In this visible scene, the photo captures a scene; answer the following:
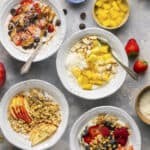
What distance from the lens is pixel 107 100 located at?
264 cm

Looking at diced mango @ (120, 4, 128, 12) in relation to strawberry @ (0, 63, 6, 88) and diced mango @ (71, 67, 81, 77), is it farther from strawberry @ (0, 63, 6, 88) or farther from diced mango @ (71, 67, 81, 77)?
strawberry @ (0, 63, 6, 88)

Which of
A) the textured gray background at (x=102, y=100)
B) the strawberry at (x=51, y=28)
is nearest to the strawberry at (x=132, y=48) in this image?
the textured gray background at (x=102, y=100)

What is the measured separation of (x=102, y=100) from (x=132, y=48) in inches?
7.4

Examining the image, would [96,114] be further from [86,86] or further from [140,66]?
[140,66]

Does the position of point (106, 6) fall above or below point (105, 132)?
above

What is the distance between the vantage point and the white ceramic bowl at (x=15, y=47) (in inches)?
102

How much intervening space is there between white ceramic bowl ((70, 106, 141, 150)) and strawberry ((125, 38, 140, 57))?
0.19 meters

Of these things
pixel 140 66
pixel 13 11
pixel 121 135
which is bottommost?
pixel 121 135

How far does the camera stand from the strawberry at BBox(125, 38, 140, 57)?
8.61 ft

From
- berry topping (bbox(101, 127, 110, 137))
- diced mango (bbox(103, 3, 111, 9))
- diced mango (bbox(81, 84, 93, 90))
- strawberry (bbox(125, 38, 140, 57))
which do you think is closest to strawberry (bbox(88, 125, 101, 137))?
berry topping (bbox(101, 127, 110, 137))

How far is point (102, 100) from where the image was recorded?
264cm

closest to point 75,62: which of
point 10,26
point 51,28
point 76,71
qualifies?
point 76,71

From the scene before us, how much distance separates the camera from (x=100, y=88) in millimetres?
2602

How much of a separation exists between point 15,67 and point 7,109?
0.48 feet
